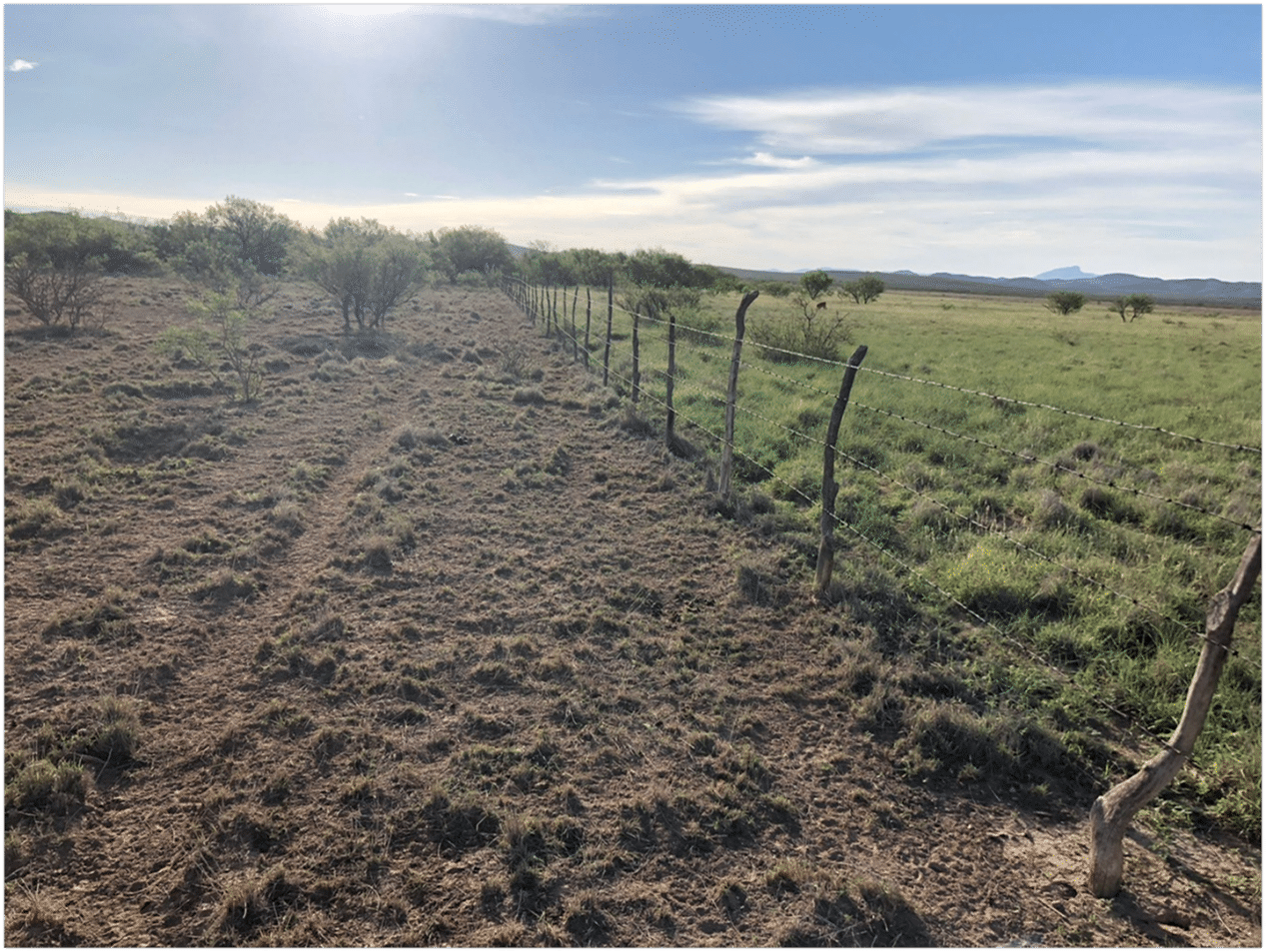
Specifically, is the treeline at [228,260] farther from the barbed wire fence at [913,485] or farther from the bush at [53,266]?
the barbed wire fence at [913,485]

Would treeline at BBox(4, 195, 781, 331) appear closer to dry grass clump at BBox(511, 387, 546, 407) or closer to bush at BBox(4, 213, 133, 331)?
bush at BBox(4, 213, 133, 331)

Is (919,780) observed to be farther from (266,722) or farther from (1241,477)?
(1241,477)

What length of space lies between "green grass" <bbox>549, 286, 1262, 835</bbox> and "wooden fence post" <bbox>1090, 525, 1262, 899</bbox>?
42cm

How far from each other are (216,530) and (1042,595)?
30.1 feet

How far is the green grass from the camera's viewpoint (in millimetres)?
4730

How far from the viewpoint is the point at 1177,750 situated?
3131 mm

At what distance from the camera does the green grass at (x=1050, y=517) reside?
4730 mm

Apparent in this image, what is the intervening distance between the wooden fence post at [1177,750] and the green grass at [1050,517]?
0.42 meters

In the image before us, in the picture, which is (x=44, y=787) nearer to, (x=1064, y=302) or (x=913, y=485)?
(x=913, y=485)

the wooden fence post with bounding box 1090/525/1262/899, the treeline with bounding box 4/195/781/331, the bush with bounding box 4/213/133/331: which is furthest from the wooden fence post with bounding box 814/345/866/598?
the bush with bounding box 4/213/133/331

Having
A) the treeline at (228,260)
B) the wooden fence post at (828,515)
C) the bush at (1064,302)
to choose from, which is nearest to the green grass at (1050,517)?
the wooden fence post at (828,515)

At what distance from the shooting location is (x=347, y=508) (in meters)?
8.82

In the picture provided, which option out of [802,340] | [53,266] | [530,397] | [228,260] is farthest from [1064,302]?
[53,266]

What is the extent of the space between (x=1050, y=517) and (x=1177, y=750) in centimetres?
558
